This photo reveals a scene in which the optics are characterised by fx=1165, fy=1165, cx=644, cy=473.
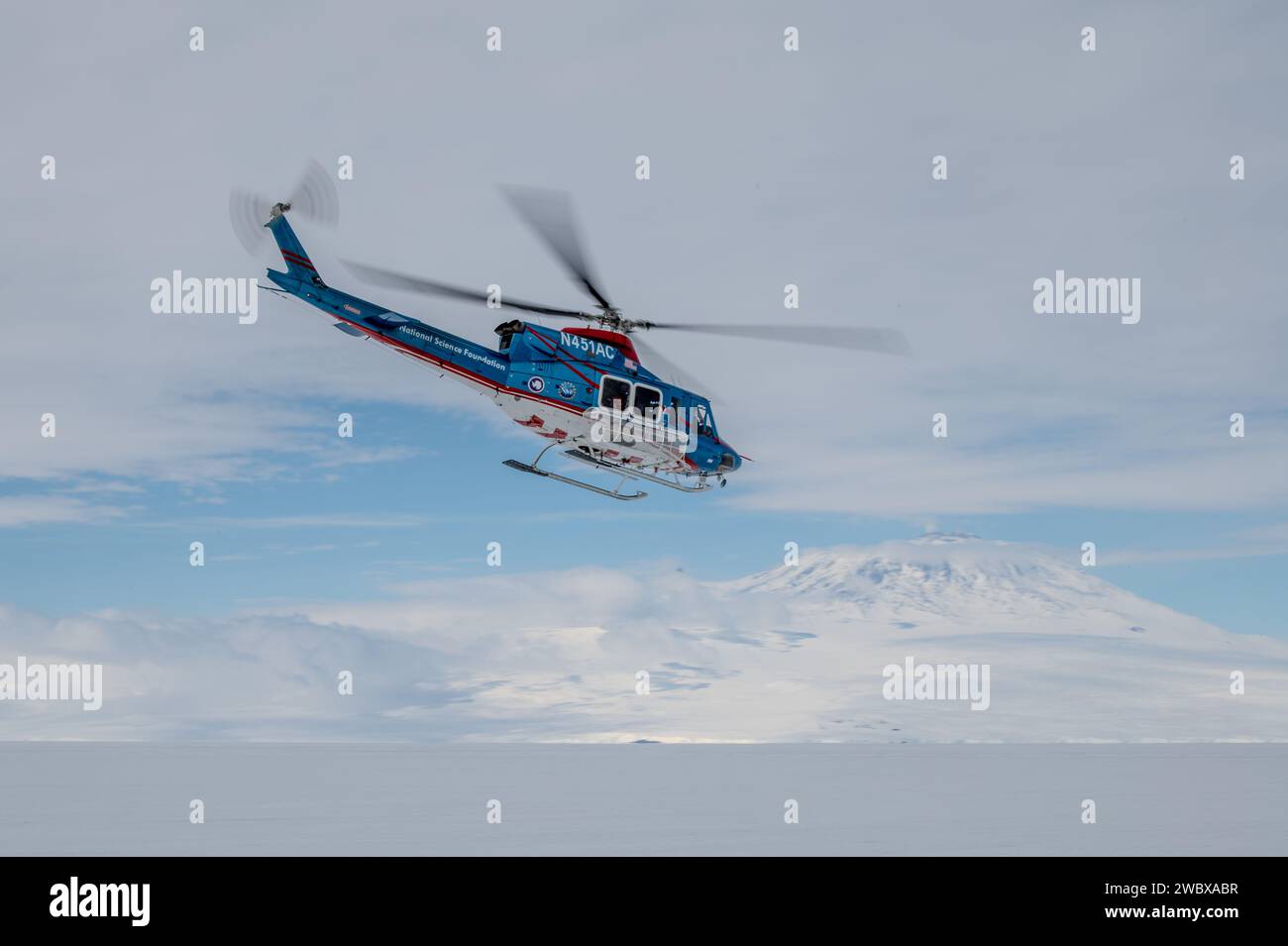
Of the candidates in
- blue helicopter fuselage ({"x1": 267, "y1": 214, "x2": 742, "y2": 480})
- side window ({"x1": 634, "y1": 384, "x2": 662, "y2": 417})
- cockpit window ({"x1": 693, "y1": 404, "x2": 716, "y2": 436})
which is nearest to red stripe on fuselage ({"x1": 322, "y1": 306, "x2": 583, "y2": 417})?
blue helicopter fuselage ({"x1": 267, "y1": 214, "x2": 742, "y2": 480})

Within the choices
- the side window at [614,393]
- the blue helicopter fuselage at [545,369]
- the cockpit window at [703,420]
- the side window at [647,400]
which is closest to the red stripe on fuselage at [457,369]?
the blue helicopter fuselage at [545,369]

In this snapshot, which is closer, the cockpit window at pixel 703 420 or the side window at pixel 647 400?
the side window at pixel 647 400

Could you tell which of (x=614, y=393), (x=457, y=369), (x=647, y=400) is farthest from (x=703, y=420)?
(x=457, y=369)

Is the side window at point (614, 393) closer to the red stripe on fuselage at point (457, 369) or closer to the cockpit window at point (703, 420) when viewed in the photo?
the red stripe on fuselage at point (457, 369)

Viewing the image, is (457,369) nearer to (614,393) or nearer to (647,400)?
(614,393)

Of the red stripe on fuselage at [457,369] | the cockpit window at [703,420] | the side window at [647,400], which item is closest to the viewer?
the red stripe on fuselage at [457,369]

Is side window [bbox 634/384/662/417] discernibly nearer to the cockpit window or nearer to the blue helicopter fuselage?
the blue helicopter fuselage
